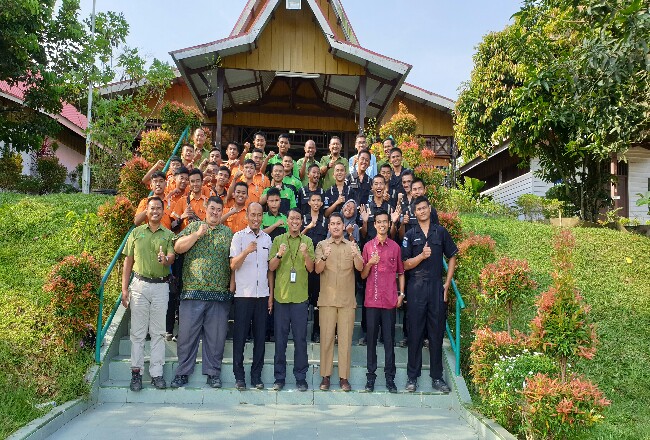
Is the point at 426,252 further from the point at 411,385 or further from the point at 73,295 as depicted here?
the point at 73,295

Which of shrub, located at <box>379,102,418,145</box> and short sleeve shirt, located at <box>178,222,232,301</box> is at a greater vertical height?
shrub, located at <box>379,102,418,145</box>

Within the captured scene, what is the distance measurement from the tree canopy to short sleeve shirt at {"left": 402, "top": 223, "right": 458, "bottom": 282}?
2641 mm

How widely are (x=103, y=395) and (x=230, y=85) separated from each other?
11.2m

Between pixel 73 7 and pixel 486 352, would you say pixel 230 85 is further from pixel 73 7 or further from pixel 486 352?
pixel 486 352

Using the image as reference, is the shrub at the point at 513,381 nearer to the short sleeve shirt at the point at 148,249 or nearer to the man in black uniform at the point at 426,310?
the man in black uniform at the point at 426,310

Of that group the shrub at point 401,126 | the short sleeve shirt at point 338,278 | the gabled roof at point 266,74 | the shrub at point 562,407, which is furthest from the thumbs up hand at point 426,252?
the gabled roof at point 266,74

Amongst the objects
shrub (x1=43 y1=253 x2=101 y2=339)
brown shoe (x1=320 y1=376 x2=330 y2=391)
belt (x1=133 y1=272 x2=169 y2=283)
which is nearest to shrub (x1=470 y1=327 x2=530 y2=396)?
brown shoe (x1=320 y1=376 x2=330 y2=391)

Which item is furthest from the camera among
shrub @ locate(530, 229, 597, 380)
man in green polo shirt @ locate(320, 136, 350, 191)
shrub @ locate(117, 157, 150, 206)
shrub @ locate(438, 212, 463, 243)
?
shrub @ locate(117, 157, 150, 206)

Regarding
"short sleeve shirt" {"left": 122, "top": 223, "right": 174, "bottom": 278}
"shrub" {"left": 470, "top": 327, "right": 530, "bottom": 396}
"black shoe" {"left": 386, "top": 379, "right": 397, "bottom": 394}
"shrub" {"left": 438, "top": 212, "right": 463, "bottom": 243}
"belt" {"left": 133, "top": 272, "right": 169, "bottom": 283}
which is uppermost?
"shrub" {"left": 438, "top": 212, "right": 463, "bottom": 243}

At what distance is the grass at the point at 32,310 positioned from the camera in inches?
206

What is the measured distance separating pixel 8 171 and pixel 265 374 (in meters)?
11.7

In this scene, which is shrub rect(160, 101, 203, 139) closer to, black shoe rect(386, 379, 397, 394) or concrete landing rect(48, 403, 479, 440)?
concrete landing rect(48, 403, 479, 440)

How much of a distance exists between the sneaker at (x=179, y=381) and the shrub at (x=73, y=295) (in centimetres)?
111

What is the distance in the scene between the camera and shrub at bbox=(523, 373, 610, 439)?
415 centimetres
